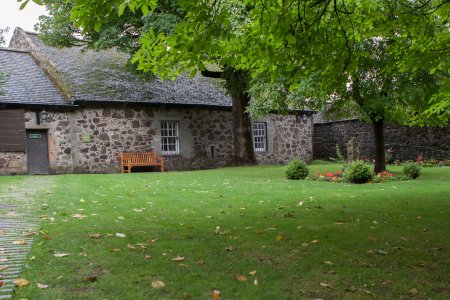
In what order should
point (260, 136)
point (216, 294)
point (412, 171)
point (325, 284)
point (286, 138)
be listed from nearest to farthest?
point (216, 294), point (325, 284), point (412, 171), point (260, 136), point (286, 138)

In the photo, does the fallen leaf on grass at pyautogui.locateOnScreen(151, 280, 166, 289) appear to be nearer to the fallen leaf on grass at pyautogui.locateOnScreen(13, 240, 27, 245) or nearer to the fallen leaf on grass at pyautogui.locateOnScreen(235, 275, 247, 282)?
the fallen leaf on grass at pyautogui.locateOnScreen(235, 275, 247, 282)

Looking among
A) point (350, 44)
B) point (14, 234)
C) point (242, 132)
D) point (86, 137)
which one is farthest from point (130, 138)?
point (14, 234)

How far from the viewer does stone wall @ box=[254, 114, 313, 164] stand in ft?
83.3

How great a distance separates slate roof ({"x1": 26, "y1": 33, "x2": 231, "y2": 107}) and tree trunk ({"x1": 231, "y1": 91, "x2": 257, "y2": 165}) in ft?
2.75

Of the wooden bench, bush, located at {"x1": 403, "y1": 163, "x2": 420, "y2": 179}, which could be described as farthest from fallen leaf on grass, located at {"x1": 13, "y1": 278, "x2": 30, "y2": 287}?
the wooden bench

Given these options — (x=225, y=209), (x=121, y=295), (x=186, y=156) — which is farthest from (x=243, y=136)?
(x=121, y=295)

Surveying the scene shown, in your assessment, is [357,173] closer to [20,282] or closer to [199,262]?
[199,262]

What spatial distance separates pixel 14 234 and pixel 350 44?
5.98 meters

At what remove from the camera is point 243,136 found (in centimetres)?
2159

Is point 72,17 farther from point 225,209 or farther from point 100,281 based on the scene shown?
Result: point 225,209

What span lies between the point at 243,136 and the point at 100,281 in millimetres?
17848

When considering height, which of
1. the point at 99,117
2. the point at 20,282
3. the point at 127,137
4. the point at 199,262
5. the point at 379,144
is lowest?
the point at 199,262

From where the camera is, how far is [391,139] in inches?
999

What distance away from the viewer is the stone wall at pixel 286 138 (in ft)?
83.3
